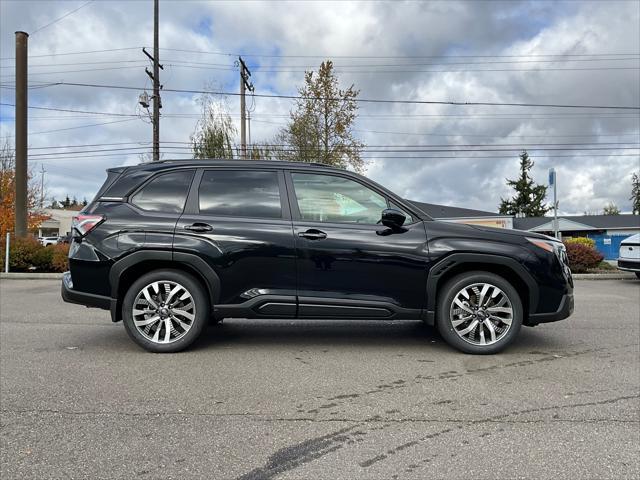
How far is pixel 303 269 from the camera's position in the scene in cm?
468

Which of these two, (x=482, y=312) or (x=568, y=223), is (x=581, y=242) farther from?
(x=568, y=223)

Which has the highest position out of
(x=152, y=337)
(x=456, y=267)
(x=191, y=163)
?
(x=191, y=163)

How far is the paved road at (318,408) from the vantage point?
269 centimetres

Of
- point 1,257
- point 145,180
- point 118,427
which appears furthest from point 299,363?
point 1,257

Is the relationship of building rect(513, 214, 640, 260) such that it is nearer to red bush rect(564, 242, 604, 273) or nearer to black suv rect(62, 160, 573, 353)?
red bush rect(564, 242, 604, 273)

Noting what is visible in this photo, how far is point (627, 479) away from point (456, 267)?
8.06 ft

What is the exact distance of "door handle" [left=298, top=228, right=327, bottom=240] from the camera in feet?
15.4

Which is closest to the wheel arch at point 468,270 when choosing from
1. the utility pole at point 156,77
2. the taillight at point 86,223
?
the taillight at point 86,223

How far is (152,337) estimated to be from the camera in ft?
15.6

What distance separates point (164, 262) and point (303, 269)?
141 centimetres

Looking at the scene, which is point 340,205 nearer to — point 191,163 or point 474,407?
point 191,163

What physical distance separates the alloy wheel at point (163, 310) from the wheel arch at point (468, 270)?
2.36 m

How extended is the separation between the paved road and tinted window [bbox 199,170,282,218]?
1.46m

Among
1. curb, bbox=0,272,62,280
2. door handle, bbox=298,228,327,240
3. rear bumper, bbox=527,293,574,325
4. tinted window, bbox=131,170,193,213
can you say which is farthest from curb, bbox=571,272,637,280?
curb, bbox=0,272,62,280
